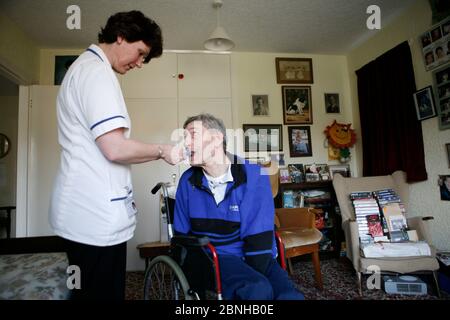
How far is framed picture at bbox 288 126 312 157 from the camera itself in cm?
340

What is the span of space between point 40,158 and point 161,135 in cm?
119

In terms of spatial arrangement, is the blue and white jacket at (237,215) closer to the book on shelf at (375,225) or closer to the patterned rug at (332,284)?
the patterned rug at (332,284)

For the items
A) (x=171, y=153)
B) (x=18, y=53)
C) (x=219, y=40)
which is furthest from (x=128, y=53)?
(x=18, y=53)

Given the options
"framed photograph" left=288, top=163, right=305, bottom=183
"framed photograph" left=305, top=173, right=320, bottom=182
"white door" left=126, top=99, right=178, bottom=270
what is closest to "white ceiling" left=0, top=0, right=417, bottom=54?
"white door" left=126, top=99, right=178, bottom=270

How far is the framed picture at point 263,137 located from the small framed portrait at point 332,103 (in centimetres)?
66

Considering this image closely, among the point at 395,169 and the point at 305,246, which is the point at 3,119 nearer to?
the point at 305,246

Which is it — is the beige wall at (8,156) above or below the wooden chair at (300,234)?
above

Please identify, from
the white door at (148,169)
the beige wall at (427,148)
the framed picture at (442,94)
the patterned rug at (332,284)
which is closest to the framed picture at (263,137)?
the white door at (148,169)

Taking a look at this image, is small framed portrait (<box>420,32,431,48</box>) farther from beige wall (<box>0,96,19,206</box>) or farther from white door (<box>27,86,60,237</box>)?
beige wall (<box>0,96,19,206</box>)

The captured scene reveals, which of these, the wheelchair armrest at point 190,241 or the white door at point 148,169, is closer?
the wheelchair armrest at point 190,241

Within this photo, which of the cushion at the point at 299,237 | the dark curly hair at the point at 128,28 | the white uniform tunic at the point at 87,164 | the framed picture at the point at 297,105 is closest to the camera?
the white uniform tunic at the point at 87,164

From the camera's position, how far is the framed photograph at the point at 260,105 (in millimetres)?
3379

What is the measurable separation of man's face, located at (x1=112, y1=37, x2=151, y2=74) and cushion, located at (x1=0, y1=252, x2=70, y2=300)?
88 centimetres

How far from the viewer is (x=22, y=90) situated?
2.84m
